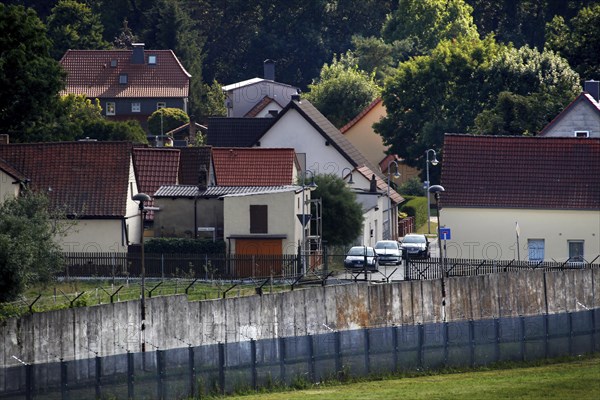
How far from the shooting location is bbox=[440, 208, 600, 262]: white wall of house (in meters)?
76.2

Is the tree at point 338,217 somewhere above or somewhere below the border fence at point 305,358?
above

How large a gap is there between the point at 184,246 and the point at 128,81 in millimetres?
69488

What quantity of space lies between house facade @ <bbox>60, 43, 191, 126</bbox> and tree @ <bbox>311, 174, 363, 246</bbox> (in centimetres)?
5891

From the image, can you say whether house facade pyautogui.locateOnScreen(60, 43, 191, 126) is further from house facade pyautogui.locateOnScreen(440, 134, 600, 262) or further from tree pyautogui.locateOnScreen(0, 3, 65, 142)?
house facade pyautogui.locateOnScreen(440, 134, 600, 262)

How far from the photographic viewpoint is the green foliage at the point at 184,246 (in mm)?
71125

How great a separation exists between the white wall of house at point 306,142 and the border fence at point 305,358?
35937 mm

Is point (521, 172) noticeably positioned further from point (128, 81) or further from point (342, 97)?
point (128, 81)

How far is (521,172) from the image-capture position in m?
79.9

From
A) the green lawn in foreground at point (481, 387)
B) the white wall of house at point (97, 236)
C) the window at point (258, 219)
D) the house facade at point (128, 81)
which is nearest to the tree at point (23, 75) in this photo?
the white wall of house at point (97, 236)

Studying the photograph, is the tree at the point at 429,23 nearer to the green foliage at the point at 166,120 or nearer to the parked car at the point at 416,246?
the green foliage at the point at 166,120

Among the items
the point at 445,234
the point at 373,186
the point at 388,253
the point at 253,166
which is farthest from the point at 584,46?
the point at 388,253

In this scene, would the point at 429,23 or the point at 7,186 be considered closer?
the point at 7,186

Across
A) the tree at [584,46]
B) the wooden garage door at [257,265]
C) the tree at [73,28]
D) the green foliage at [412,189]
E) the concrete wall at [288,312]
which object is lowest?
the concrete wall at [288,312]

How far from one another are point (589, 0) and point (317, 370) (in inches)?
3929
